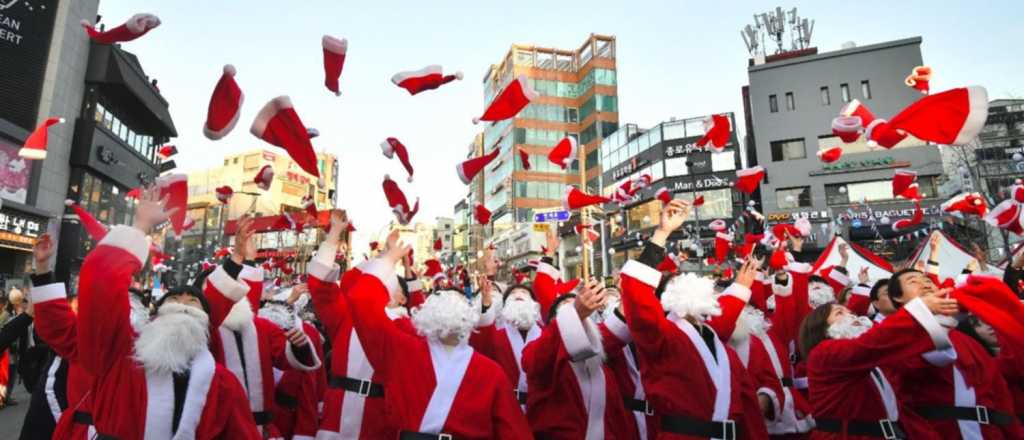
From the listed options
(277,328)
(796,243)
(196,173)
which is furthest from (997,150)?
(196,173)

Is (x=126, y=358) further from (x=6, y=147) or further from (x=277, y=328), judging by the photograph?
(x=6, y=147)

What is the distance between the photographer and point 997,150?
1189 inches

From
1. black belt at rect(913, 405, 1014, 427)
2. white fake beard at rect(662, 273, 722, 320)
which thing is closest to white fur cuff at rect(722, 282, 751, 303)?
white fake beard at rect(662, 273, 722, 320)

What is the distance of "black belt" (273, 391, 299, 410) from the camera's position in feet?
15.8

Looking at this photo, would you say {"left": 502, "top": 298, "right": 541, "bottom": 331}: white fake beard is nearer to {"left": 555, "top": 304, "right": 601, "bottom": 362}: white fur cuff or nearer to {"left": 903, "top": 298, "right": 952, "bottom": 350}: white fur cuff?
{"left": 555, "top": 304, "right": 601, "bottom": 362}: white fur cuff

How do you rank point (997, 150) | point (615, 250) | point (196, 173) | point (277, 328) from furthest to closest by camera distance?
→ point (196, 173), point (615, 250), point (997, 150), point (277, 328)

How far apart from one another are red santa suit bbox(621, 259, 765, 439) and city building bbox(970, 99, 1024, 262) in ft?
94.1

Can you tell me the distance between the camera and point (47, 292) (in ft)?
10.4

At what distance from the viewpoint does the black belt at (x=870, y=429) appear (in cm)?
349

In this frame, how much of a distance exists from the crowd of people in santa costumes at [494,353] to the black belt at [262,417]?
17mm

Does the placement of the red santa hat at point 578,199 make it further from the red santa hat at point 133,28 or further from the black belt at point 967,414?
the red santa hat at point 133,28

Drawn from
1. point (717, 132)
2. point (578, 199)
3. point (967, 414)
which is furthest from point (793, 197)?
point (967, 414)

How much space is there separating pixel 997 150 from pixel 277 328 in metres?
38.6

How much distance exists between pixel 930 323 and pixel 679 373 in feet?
4.28
